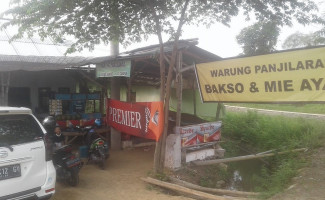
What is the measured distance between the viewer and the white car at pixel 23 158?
12.1 ft

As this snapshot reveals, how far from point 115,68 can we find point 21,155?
15.9ft

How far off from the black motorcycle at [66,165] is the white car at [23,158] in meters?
1.57

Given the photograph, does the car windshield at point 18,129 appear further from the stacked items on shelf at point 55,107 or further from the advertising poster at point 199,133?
the stacked items on shelf at point 55,107

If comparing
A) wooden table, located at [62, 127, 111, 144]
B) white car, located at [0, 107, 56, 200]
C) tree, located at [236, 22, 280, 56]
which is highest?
tree, located at [236, 22, 280, 56]

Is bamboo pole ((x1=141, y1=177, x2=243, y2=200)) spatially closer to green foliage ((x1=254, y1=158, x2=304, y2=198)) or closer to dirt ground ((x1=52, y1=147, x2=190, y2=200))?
dirt ground ((x1=52, y1=147, x2=190, y2=200))

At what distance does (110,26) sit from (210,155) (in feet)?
15.8

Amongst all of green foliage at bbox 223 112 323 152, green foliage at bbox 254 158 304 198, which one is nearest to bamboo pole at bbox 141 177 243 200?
green foliage at bbox 254 158 304 198

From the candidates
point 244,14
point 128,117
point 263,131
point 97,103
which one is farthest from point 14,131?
point 263,131

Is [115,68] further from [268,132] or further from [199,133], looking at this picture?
[268,132]

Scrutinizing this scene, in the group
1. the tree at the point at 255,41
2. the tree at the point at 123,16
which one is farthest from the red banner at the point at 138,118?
the tree at the point at 255,41

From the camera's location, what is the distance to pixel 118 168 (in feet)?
25.0

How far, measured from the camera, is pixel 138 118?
7977 millimetres

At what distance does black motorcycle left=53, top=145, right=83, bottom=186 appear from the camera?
5773 millimetres

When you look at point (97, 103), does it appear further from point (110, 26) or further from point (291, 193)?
point (291, 193)
